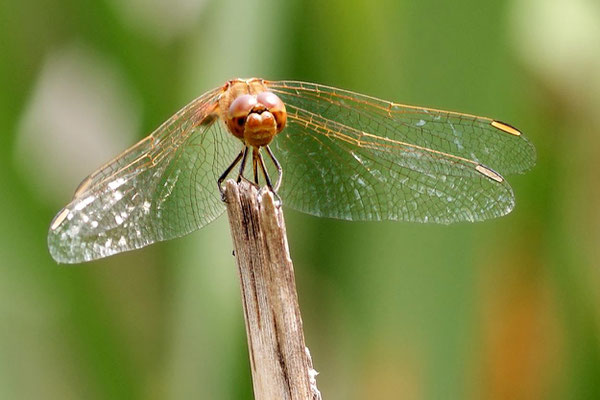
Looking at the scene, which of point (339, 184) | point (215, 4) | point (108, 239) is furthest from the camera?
point (215, 4)

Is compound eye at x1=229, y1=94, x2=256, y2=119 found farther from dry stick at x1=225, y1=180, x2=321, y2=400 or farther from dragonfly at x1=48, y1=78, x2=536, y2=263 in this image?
dry stick at x1=225, y1=180, x2=321, y2=400

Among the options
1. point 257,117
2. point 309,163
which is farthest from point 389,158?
point 257,117

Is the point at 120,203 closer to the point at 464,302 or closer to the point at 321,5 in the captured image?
the point at 464,302

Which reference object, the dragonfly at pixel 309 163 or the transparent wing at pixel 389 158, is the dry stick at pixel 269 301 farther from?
the transparent wing at pixel 389 158

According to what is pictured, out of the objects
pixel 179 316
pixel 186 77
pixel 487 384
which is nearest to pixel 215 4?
pixel 186 77

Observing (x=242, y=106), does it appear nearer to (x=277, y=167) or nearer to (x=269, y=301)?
(x=277, y=167)

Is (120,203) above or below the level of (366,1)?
below
